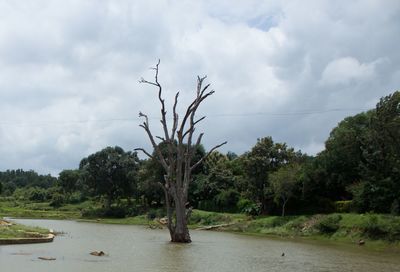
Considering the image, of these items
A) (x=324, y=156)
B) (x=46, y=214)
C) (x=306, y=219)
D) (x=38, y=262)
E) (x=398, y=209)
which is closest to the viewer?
(x=38, y=262)

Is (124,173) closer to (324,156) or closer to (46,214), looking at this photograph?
(46,214)

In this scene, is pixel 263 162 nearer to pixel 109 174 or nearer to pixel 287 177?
pixel 287 177

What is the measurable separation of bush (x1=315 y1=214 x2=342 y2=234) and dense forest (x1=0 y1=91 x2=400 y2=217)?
3284 mm

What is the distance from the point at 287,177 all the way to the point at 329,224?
9.42m

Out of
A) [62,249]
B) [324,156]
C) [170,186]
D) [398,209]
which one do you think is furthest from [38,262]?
[324,156]

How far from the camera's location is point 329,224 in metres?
43.5

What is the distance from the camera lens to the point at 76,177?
362 feet

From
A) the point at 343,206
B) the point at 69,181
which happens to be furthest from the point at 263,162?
the point at 69,181

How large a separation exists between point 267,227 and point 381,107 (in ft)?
54.0

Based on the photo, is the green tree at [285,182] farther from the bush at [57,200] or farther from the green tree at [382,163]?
the bush at [57,200]

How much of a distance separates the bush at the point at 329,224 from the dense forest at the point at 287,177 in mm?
3284

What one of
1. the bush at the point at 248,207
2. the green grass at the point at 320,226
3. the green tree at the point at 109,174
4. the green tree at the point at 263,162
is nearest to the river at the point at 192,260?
the green grass at the point at 320,226

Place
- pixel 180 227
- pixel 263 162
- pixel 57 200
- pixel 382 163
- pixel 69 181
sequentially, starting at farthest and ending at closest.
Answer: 1. pixel 69 181
2. pixel 57 200
3. pixel 263 162
4. pixel 382 163
5. pixel 180 227

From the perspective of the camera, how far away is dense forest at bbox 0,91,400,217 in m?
44.2
